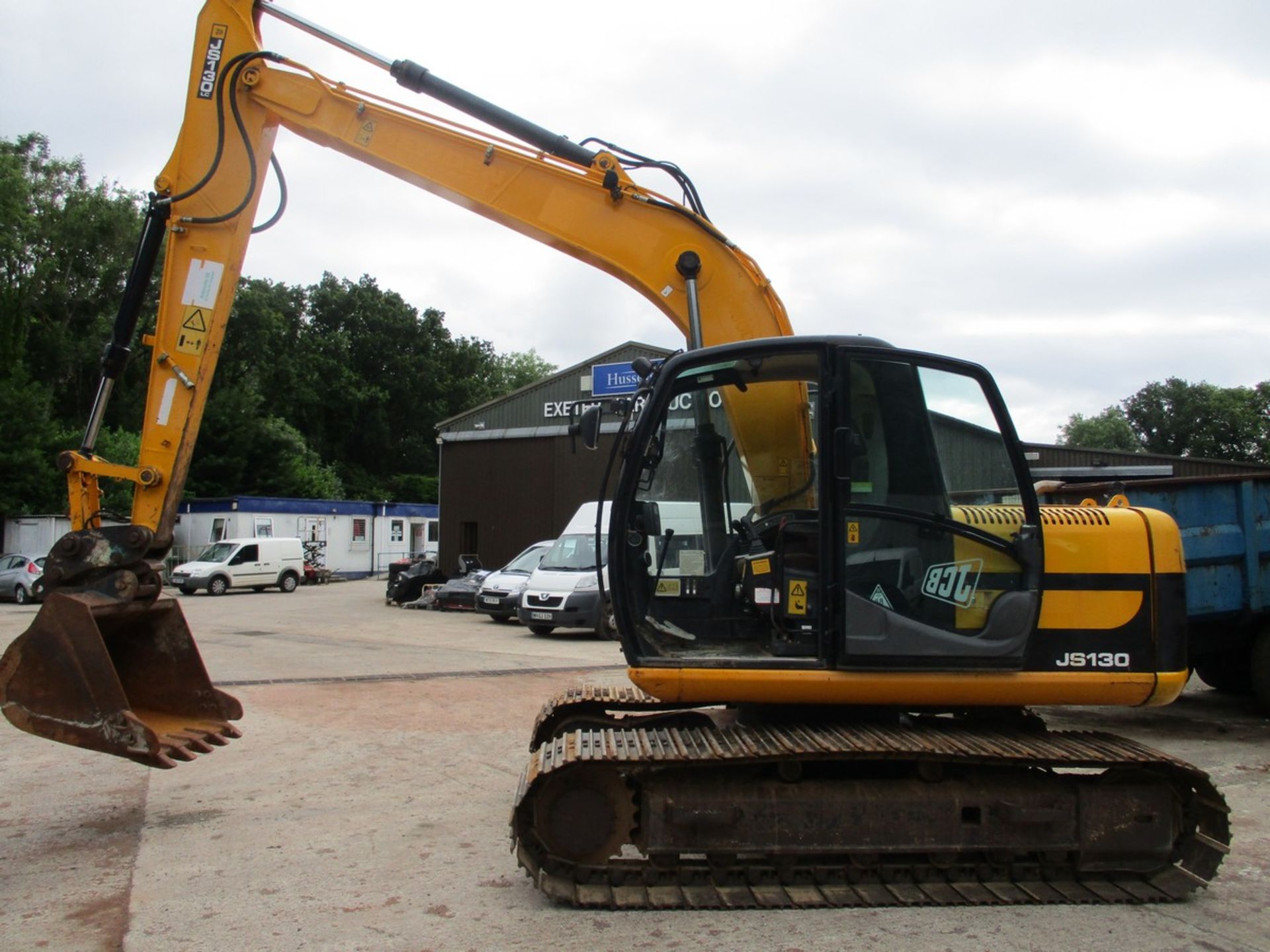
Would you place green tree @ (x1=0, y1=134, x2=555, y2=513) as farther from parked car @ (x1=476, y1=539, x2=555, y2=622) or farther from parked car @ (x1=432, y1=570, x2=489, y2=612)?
parked car @ (x1=476, y1=539, x2=555, y2=622)

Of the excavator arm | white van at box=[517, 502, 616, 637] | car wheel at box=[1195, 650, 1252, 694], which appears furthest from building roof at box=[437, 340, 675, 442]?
the excavator arm

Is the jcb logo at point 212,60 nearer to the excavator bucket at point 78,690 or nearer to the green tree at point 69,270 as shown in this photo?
the excavator bucket at point 78,690

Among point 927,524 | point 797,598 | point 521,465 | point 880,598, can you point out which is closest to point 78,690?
point 797,598

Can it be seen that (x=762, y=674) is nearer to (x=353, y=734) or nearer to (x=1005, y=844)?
(x=1005, y=844)

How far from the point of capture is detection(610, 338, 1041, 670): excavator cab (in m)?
4.93

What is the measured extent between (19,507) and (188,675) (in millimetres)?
35332

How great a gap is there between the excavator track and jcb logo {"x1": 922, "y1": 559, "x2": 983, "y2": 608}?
26.0 inches

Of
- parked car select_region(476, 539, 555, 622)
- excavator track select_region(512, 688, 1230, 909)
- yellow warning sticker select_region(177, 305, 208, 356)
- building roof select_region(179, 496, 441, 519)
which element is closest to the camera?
excavator track select_region(512, 688, 1230, 909)

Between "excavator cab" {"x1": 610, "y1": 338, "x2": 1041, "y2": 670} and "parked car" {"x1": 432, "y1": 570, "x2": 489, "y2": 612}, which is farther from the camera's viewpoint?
"parked car" {"x1": 432, "y1": 570, "x2": 489, "y2": 612}

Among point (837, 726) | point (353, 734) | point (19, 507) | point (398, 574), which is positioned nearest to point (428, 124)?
point (837, 726)

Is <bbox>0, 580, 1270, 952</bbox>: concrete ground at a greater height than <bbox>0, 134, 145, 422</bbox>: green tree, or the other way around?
<bbox>0, 134, 145, 422</bbox>: green tree

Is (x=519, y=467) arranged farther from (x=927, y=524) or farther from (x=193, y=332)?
(x=927, y=524)

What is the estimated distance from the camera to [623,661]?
14.0 metres

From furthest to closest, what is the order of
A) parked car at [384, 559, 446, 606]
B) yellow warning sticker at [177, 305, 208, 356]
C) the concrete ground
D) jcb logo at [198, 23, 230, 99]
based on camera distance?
parked car at [384, 559, 446, 606], jcb logo at [198, 23, 230, 99], yellow warning sticker at [177, 305, 208, 356], the concrete ground
